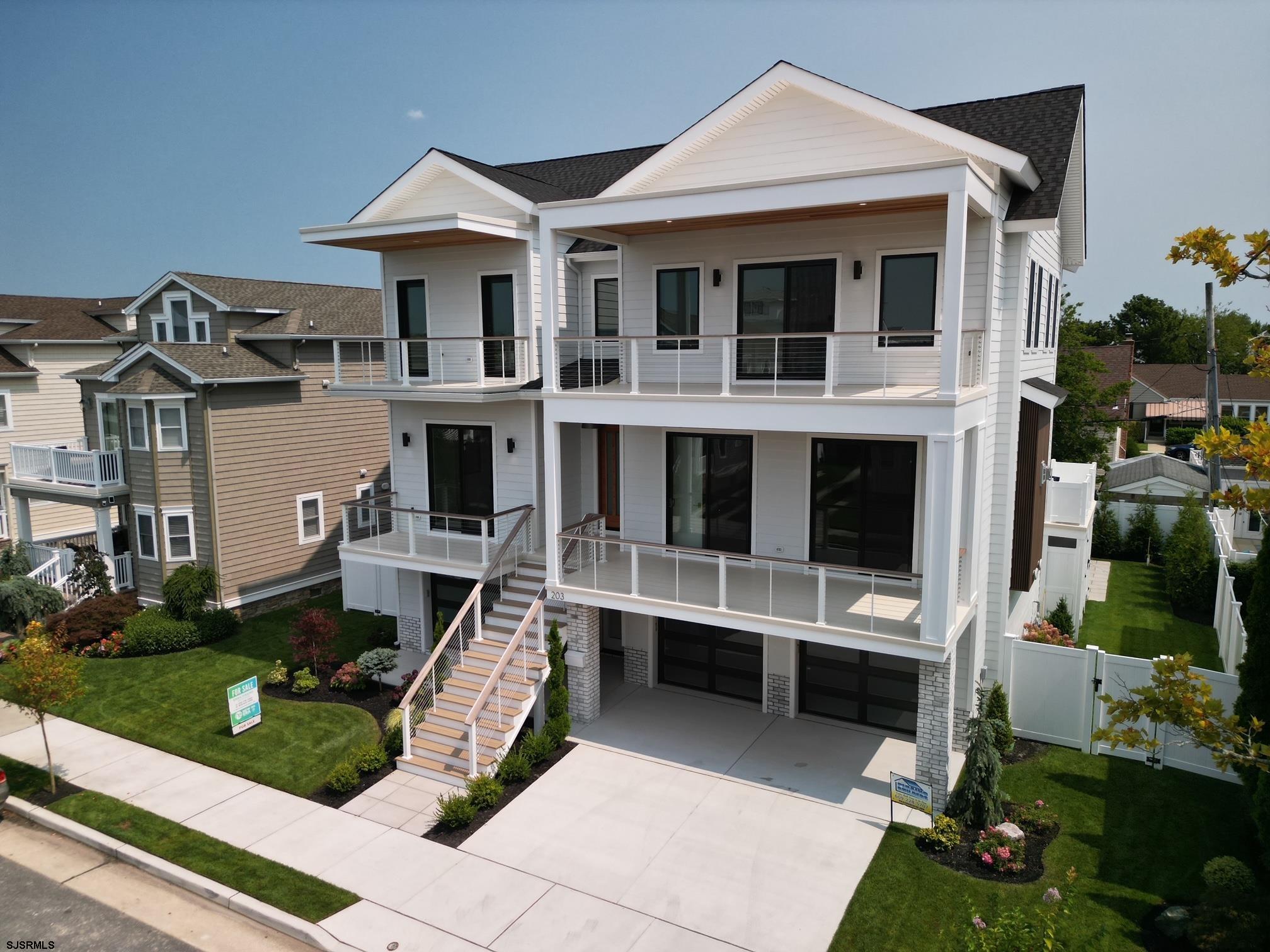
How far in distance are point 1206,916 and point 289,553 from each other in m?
19.9

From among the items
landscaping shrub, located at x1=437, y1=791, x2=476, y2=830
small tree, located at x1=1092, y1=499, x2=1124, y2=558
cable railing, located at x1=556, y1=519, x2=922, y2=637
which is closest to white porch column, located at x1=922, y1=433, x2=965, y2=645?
→ cable railing, located at x1=556, y1=519, x2=922, y2=637

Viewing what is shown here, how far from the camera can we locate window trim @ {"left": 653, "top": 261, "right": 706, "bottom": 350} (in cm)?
1475

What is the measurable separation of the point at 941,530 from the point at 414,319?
1178 cm

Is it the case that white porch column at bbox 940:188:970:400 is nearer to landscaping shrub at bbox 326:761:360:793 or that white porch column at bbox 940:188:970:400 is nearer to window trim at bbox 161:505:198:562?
landscaping shrub at bbox 326:761:360:793

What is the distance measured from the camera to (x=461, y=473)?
1780 centimetres

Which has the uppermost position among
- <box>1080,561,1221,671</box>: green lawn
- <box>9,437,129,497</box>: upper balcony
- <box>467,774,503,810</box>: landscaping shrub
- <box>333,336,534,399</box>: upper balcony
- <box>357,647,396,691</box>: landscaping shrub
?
<box>333,336,534,399</box>: upper balcony

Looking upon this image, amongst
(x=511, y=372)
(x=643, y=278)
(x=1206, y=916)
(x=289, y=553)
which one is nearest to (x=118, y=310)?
(x=289, y=553)

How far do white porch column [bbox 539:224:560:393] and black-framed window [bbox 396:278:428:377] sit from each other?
4.69m

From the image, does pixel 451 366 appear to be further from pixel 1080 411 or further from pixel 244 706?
pixel 1080 411

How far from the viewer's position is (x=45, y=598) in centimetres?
1995

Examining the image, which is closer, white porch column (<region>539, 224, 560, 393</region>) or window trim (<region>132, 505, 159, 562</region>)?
white porch column (<region>539, 224, 560, 393</region>)

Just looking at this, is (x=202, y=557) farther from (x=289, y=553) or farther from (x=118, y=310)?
(x=118, y=310)

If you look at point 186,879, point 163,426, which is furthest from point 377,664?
point 163,426

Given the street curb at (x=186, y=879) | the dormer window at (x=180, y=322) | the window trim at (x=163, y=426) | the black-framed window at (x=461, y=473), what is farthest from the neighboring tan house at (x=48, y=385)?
the street curb at (x=186, y=879)
